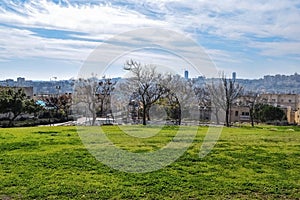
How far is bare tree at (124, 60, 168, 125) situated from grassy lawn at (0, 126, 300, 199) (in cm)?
1218

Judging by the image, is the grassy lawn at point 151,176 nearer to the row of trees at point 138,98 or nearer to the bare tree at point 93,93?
the row of trees at point 138,98

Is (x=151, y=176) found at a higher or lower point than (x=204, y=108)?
lower

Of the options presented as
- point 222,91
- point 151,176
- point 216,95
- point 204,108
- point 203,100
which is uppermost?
point 222,91

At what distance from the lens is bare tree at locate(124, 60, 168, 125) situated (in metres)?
21.4

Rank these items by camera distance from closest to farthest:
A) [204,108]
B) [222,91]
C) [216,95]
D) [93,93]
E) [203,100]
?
[93,93], [222,91], [203,100], [216,95], [204,108]

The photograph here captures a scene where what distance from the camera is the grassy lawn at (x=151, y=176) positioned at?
221 inches

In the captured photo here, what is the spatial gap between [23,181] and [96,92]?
900 inches

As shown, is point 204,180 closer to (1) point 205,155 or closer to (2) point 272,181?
(2) point 272,181

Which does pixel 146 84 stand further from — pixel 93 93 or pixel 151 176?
pixel 151 176

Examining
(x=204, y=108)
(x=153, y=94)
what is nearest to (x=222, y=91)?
(x=204, y=108)

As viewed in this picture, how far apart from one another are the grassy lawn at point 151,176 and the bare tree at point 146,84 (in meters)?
12.2

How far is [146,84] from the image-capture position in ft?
72.6

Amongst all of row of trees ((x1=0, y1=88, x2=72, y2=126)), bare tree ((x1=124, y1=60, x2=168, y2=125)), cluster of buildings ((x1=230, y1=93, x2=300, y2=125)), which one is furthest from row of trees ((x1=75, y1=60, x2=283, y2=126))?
cluster of buildings ((x1=230, y1=93, x2=300, y2=125))

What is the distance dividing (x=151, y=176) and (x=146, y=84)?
15744 millimetres
